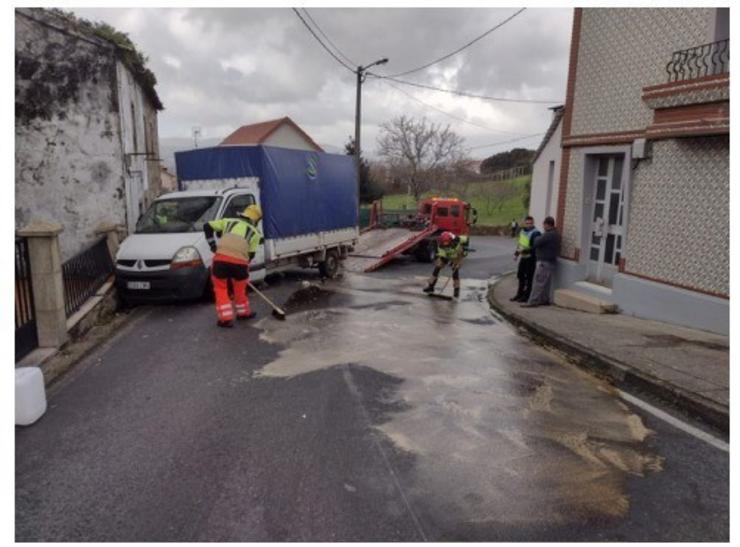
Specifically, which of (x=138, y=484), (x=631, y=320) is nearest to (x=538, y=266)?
(x=631, y=320)

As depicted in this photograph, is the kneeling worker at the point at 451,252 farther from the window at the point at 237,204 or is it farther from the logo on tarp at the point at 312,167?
the window at the point at 237,204

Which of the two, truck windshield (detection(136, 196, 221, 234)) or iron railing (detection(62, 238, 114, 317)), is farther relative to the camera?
truck windshield (detection(136, 196, 221, 234))

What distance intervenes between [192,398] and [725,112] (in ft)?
25.6

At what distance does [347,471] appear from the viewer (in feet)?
12.5

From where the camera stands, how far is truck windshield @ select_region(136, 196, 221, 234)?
9789 millimetres

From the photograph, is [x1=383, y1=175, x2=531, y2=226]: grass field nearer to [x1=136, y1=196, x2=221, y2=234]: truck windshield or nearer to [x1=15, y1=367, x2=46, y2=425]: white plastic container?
[x1=136, y1=196, x2=221, y2=234]: truck windshield

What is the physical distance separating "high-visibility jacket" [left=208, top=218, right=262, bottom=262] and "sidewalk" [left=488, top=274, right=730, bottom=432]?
4740 mm

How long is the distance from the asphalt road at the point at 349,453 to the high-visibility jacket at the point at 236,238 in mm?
1535

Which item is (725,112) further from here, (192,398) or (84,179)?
(84,179)

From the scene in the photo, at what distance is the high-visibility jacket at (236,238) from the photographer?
8078 millimetres

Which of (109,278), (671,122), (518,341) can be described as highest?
(671,122)

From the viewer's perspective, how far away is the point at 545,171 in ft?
86.2

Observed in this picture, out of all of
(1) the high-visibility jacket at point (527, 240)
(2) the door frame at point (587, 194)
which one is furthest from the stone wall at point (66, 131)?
(2) the door frame at point (587, 194)

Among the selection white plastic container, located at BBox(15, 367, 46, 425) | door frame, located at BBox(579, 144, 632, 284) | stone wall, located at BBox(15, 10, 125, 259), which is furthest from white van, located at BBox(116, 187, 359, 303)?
door frame, located at BBox(579, 144, 632, 284)
